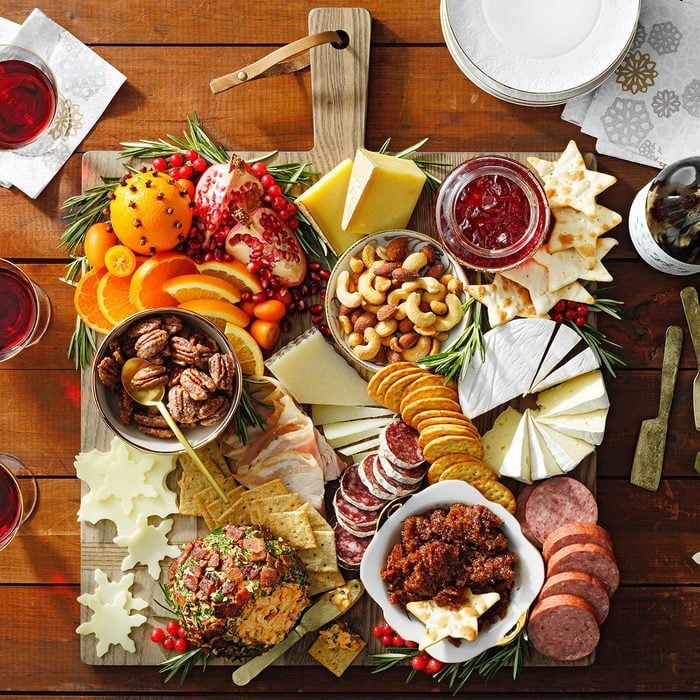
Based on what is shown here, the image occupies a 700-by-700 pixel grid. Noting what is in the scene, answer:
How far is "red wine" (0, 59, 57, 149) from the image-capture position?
1805 mm

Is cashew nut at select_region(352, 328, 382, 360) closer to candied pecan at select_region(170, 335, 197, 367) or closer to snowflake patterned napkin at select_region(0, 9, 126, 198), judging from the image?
candied pecan at select_region(170, 335, 197, 367)

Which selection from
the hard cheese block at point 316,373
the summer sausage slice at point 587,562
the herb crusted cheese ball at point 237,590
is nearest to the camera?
the herb crusted cheese ball at point 237,590

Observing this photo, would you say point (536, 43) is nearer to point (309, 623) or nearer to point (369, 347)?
point (369, 347)

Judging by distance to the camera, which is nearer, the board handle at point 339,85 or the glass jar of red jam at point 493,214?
the glass jar of red jam at point 493,214

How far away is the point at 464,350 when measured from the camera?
5.97ft

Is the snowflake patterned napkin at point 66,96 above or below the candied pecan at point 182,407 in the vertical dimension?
above

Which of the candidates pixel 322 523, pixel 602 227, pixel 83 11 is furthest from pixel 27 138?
pixel 602 227

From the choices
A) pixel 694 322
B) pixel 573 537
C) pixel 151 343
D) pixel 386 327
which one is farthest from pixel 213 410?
pixel 694 322

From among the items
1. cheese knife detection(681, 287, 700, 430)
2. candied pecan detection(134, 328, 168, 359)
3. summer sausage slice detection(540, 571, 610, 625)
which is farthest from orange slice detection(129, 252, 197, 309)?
cheese knife detection(681, 287, 700, 430)

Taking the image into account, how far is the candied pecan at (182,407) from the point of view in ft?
5.58

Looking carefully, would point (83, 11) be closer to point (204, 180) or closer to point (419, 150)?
point (204, 180)

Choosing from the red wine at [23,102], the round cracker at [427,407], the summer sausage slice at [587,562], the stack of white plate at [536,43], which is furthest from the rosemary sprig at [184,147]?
the summer sausage slice at [587,562]

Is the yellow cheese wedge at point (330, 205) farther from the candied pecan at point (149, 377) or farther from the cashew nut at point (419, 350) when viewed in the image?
the candied pecan at point (149, 377)

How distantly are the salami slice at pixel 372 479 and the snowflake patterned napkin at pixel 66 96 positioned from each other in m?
1.03
